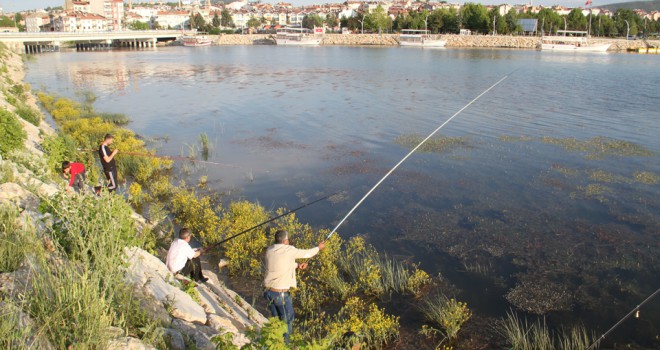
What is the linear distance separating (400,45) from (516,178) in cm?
11272

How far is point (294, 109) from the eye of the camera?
2906 centimetres

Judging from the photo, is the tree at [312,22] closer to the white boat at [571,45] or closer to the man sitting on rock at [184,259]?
the white boat at [571,45]

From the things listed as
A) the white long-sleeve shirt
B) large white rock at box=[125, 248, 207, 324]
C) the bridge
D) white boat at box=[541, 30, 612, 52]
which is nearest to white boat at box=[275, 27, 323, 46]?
the bridge

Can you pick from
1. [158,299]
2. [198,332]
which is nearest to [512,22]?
[158,299]

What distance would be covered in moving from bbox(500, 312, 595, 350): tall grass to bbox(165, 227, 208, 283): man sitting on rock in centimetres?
512

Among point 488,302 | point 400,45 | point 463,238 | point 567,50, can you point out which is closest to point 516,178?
point 463,238

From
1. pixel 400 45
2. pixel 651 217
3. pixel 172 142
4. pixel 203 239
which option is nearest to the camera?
pixel 203 239

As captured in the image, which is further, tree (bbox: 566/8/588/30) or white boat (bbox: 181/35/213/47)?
tree (bbox: 566/8/588/30)

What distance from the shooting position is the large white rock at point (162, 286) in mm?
6000

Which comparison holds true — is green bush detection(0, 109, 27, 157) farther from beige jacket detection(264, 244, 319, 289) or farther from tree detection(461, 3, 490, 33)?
tree detection(461, 3, 490, 33)

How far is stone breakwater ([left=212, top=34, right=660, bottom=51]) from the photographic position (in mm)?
110938

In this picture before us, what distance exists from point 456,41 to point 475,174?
11315cm

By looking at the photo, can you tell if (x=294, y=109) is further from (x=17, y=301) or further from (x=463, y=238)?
(x=17, y=301)

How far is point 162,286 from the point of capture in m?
6.47
